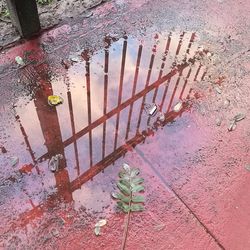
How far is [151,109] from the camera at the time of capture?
2.55 meters

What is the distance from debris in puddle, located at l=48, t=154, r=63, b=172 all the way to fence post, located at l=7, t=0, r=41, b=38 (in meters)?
1.16

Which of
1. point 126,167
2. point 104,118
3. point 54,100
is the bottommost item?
point 126,167

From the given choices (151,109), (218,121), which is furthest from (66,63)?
(218,121)

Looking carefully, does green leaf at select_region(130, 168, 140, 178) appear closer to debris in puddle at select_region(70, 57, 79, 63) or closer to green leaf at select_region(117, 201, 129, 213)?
green leaf at select_region(117, 201, 129, 213)

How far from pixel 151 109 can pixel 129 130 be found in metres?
0.24

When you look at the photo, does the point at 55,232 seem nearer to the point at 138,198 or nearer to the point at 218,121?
the point at 138,198

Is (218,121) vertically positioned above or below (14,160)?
below

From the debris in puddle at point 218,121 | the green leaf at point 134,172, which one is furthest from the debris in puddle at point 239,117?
the green leaf at point 134,172

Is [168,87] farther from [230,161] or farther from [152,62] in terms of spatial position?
[230,161]

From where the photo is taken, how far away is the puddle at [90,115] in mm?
2193

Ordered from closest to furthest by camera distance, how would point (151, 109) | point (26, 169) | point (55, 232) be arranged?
point (55, 232) → point (26, 169) → point (151, 109)

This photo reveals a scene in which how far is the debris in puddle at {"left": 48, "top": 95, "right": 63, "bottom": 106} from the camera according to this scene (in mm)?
2535

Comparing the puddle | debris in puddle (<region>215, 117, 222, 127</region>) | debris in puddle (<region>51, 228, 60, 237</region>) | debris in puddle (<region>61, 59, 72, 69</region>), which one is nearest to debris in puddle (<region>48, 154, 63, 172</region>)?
the puddle

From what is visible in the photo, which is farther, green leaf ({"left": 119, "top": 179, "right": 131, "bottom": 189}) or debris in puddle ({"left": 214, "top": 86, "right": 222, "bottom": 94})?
debris in puddle ({"left": 214, "top": 86, "right": 222, "bottom": 94})
